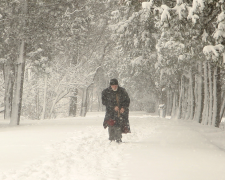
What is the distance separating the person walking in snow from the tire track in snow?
0.45 metres

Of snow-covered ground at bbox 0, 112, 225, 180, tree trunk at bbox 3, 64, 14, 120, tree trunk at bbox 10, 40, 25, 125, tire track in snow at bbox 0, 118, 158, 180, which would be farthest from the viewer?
tree trunk at bbox 3, 64, 14, 120

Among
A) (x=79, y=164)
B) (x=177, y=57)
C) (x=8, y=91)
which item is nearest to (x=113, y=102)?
(x=79, y=164)

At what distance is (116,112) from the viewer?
9.47 metres

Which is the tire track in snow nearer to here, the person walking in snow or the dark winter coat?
the person walking in snow

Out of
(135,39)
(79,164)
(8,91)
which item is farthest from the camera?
(8,91)

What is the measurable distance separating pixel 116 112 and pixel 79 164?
3.31 m

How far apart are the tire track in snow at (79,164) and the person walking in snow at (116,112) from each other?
0.45 m

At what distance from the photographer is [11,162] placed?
614 cm

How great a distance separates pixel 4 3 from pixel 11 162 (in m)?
10.8

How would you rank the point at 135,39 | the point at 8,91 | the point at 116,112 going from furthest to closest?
the point at 8,91 → the point at 135,39 → the point at 116,112

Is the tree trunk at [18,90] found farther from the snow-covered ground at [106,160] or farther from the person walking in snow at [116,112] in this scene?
the person walking in snow at [116,112]

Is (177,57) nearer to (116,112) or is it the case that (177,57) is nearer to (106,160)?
(116,112)

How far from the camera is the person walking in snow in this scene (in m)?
9.41

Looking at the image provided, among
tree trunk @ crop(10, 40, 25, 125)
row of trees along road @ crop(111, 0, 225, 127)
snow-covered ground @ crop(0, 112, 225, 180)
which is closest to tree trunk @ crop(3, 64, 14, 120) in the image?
tree trunk @ crop(10, 40, 25, 125)
